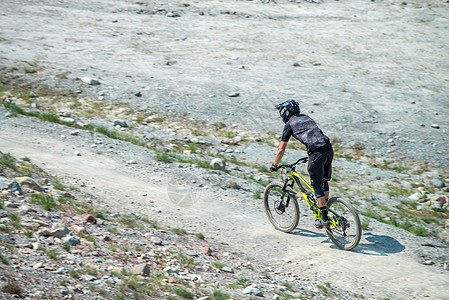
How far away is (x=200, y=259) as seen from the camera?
6.71m

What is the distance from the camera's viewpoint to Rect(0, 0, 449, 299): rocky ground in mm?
6312

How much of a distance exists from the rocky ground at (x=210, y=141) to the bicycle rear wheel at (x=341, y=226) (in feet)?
0.77

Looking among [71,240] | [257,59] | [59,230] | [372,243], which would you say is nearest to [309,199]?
[372,243]

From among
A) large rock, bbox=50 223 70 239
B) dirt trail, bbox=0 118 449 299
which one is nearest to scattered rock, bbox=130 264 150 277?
large rock, bbox=50 223 70 239

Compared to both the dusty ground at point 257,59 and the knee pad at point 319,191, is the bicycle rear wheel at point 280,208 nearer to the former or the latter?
the knee pad at point 319,191

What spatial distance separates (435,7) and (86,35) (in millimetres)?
26162

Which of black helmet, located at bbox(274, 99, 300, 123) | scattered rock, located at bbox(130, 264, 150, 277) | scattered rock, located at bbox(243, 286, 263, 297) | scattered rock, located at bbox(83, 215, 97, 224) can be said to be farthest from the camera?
black helmet, located at bbox(274, 99, 300, 123)

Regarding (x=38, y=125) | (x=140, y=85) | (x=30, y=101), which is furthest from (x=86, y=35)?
(x=38, y=125)

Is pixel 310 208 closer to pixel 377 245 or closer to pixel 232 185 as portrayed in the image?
pixel 377 245

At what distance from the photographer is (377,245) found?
811 cm

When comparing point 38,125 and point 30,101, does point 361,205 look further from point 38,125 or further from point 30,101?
point 30,101

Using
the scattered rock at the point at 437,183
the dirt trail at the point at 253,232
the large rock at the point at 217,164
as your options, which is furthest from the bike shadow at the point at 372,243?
the scattered rock at the point at 437,183

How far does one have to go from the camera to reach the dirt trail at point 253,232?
6.83m

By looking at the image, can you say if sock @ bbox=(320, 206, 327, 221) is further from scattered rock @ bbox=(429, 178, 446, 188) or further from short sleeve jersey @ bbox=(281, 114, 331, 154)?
scattered rock @ bbox=(429, 178, 446, 188)
